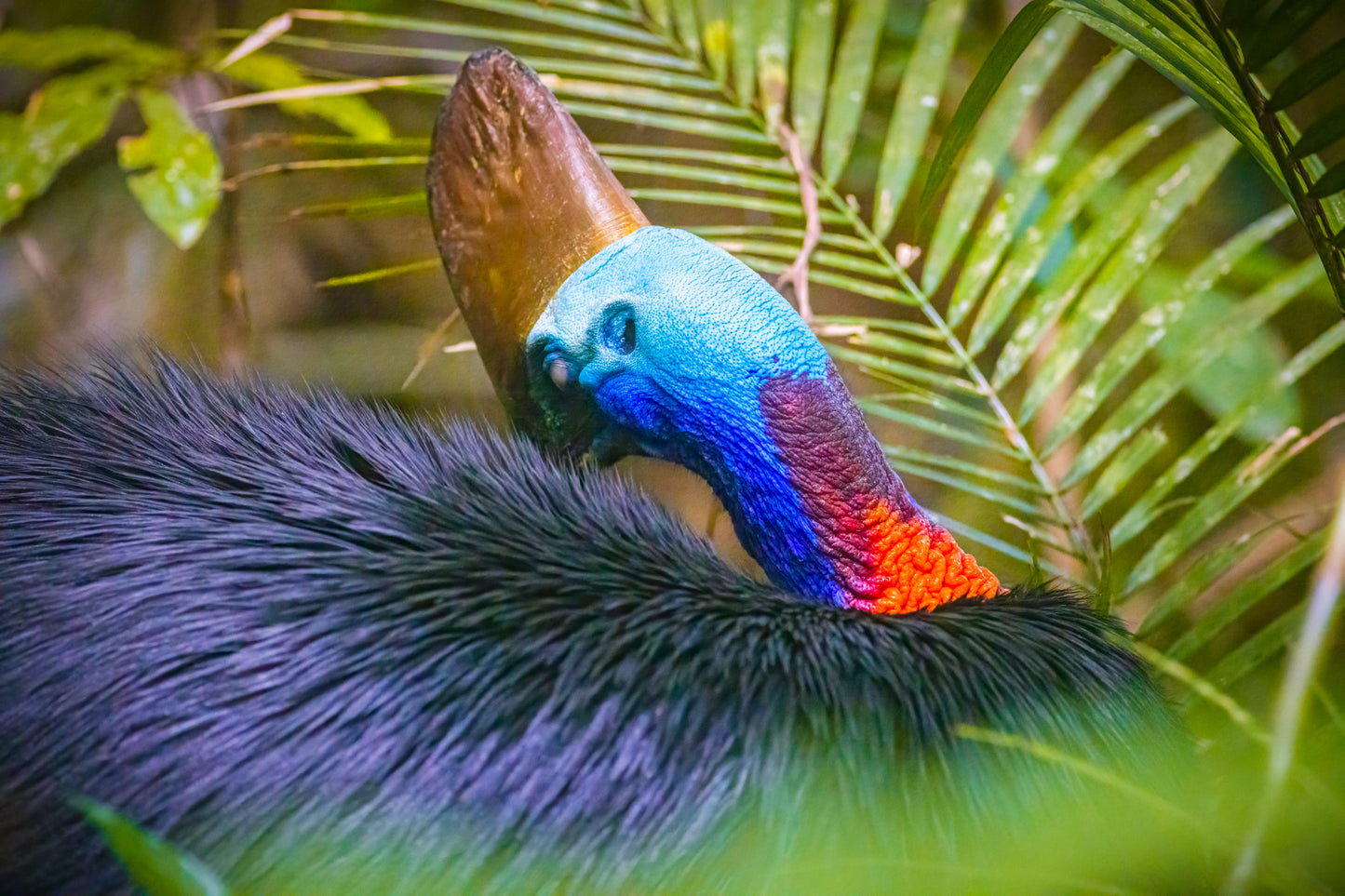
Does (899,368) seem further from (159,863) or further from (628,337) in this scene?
(159,863)

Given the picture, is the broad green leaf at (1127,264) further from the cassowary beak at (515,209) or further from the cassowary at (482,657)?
the cassowary beak at (515,209)

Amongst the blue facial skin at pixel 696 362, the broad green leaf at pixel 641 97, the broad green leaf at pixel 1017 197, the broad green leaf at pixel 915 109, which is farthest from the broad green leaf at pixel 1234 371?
the blue facial skin at pixel 696 362

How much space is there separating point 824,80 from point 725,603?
2.81ft

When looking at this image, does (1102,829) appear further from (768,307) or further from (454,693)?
(768,307)

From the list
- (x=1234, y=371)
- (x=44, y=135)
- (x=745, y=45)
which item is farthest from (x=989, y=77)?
(x=44, y=135)

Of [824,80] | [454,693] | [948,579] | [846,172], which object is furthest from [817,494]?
[846,172]

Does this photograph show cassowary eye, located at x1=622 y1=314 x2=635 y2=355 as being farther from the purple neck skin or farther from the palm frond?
the palm frond

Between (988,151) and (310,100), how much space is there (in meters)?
0.91

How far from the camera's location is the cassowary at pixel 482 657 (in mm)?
634

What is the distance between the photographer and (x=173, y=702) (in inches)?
25.8

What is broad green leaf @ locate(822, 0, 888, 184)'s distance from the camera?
131 cm

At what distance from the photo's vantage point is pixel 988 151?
131 centimetres

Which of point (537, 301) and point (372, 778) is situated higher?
point (537, 301)

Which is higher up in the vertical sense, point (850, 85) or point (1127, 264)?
point (850, 85)
